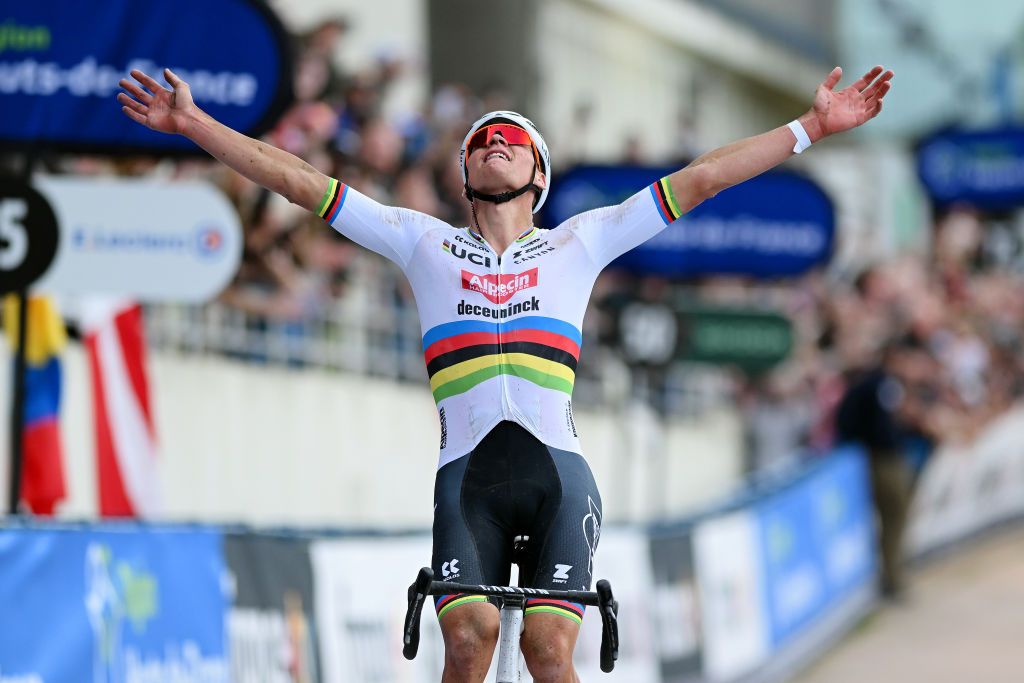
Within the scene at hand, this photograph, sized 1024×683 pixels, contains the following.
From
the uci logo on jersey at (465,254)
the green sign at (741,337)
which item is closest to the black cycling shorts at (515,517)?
the uci logo on jersey at (465,254)

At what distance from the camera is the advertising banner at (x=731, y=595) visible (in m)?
11.8

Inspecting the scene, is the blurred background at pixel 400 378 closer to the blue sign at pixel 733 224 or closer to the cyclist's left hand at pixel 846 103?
the blue sign at pixel 733 224

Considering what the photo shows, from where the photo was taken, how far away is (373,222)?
227 inches

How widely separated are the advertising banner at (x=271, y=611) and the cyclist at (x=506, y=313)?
2556mm

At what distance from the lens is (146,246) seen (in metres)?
8.06

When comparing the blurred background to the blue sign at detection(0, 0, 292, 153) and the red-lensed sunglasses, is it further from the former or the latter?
the red-lensed sunglasses

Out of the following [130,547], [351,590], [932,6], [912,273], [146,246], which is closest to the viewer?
[130,547]

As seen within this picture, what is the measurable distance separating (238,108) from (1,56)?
1092mm

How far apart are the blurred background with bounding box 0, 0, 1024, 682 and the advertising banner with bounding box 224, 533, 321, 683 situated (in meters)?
0.02

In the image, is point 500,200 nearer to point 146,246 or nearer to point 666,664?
point 146,246

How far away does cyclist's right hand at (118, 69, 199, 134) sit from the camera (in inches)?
225

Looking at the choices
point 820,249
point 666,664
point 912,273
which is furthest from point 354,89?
point 912,273

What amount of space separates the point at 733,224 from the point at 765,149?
7798 millimetres

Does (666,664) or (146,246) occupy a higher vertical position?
(146,246)
